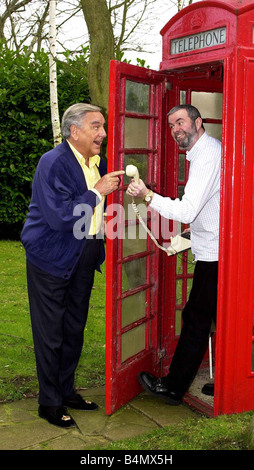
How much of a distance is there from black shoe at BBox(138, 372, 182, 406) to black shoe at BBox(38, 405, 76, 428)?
0.64m

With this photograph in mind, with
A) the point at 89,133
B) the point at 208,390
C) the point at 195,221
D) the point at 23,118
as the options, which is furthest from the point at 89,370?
the point at 23,118

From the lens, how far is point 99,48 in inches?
374

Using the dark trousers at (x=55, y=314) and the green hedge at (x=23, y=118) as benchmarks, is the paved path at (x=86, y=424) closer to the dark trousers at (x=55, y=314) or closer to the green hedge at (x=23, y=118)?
the dark trousers at (x=55, y=314)

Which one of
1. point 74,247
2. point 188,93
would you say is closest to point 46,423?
point 74,247

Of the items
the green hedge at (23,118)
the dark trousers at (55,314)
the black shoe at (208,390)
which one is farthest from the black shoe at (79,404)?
the green hedge at (23,118)

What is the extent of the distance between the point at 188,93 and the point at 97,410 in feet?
8.38

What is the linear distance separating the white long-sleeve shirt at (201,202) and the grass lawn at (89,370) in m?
1.15

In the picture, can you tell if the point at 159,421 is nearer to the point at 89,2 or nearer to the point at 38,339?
the point at 38,339

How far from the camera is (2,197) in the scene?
11180 millimetres

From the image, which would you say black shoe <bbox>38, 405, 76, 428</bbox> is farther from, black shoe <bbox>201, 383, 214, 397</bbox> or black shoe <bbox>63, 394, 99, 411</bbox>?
black shoe <bbox>201, 383, 214, 397</bbox>

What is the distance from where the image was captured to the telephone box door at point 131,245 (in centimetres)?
410

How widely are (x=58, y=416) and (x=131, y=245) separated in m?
1.30

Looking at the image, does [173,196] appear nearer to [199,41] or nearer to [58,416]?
[199,41]
